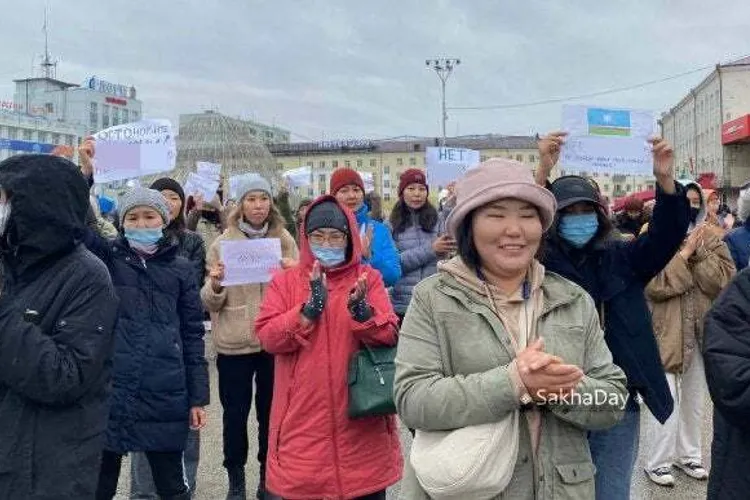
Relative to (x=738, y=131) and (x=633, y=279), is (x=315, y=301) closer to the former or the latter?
(x=633, y=279)

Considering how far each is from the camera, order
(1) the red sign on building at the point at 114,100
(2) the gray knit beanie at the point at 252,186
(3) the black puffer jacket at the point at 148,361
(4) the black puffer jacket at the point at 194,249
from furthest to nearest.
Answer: (1) the red sign on building at the point at 114,100, (4) the black puffer jacket at the point at 194,249, (2) the gray knit beanie at the point at 252,186, (3) the black puffer jacket at the point at 148,361

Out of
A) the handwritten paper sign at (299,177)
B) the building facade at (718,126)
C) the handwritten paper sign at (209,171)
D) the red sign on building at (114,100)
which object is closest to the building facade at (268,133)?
the red sign on building at (114,100)

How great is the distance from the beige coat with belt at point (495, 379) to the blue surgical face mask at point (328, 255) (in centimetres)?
133

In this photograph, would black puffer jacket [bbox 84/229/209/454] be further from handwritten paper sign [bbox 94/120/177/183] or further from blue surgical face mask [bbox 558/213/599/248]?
blue surgical face mask [bbox 558/213/599/248]

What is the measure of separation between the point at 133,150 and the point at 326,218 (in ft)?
8.39

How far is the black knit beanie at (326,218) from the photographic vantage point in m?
3.55

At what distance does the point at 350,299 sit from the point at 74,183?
1285 millimetres

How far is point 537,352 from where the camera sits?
77.6 inches

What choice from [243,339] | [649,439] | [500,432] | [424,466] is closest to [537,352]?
[500,432]

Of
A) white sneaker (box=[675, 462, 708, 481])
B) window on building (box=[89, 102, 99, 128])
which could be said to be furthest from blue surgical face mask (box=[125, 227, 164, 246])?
window on building (box=[89, 102, 99, 128])

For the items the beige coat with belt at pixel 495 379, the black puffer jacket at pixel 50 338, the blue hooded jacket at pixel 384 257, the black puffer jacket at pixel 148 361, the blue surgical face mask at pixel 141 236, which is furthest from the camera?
the blue hooded jacket at pixel 384 257

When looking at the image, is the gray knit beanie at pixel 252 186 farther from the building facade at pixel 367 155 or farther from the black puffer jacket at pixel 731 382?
the building facade at pixel 367 155

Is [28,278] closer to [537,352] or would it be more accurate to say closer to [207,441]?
[537,352]

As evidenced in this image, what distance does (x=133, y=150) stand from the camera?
5.50 m
